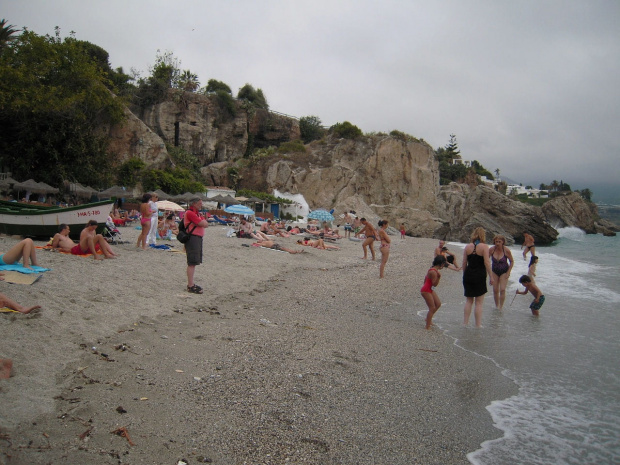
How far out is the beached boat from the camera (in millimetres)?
10000

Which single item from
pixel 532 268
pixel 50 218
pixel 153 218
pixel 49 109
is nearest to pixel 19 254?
pixel 50 218

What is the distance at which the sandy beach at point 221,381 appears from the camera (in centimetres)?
258

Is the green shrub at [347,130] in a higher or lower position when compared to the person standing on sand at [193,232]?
higher

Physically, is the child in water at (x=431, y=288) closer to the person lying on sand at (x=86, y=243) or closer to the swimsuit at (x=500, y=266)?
the swimsuit at (x=500, y=266)

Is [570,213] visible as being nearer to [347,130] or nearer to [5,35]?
[347,130]

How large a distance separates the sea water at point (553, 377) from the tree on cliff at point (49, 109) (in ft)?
87.1

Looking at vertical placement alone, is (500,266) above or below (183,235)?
below

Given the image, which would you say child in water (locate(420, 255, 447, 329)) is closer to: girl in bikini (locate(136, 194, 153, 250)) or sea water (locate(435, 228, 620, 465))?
sea water (locate(435, 228, 620, 465))

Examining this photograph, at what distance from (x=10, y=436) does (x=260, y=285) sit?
19.5ft

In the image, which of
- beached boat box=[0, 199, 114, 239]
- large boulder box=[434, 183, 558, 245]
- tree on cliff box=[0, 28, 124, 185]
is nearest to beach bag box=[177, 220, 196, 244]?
beached boat box=[0, 199, 114, 239]

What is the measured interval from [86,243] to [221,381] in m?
6.29

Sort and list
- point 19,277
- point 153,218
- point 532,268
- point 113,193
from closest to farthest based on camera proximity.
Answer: point 19,277 < point 532,268 < point 153,218 < point 113,193

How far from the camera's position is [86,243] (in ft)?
27.3

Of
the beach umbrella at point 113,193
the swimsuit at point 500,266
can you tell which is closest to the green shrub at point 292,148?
the beach umbrella at point 113,193
